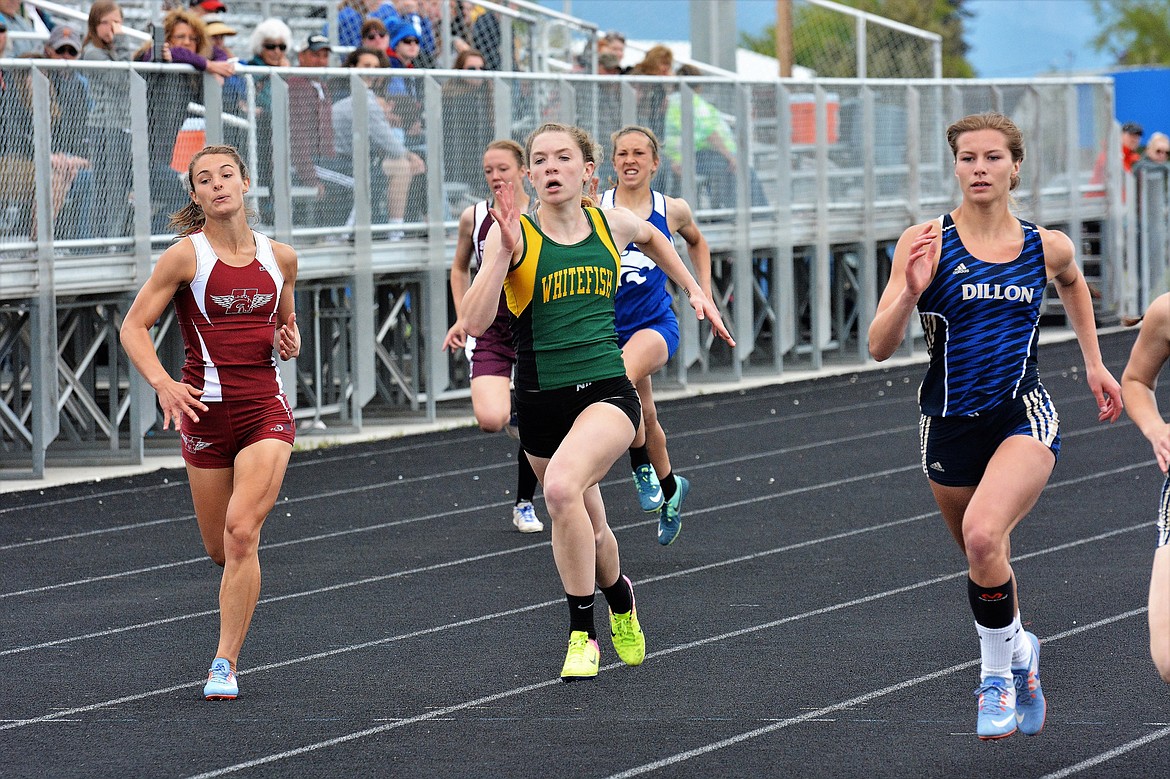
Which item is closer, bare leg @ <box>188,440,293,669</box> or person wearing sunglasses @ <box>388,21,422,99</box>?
bare leg @ <box>188,440,293,669</box>

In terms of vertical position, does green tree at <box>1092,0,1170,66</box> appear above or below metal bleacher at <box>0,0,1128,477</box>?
above

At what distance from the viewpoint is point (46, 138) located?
12.1 m

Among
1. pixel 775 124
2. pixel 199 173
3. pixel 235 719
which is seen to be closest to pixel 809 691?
pixel 235 719

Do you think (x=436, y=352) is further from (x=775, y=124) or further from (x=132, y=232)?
(x=775, y=124)

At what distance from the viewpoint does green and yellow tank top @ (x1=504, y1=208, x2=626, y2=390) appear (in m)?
6.50

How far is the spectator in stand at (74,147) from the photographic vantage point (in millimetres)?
12281

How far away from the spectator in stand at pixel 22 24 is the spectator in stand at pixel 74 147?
4.98ft

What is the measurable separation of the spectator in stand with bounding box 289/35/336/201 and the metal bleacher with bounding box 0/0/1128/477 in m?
0.10

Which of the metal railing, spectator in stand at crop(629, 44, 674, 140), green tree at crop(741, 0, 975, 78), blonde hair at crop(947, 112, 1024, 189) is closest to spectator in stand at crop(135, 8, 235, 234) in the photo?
the metal railing

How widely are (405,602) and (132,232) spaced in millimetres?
5571

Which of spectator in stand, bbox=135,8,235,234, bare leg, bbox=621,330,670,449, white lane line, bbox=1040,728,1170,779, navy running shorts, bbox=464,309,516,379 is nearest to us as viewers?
white lane line, bbox=1040,728,1170,779

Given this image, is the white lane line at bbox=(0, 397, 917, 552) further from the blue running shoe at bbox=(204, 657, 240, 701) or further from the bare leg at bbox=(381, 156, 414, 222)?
the blue running shoe at bbox=(204, 657, 240, 701)

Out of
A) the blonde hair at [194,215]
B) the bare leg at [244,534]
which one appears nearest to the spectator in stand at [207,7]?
the blonde hair at [194,215]

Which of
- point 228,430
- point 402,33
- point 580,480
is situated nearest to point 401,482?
point 228,430
